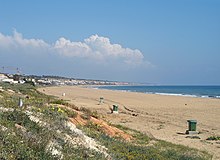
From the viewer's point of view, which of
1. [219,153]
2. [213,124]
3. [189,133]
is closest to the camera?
[219,153]

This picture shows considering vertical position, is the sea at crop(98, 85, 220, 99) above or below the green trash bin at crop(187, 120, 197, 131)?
below

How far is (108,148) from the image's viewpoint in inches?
339

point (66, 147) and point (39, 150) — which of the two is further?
point (66, 147)

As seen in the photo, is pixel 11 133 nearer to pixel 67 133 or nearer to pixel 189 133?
pixel 67 133

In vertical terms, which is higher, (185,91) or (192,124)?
(192,124)

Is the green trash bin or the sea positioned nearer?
the green trash bin

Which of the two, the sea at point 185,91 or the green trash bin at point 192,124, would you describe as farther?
the sea at point 185,91

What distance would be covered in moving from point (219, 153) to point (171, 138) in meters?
3.79

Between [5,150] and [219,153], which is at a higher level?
[5,150]

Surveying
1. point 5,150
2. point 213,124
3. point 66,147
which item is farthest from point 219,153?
point 213,124

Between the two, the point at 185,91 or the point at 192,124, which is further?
the point at 185,91

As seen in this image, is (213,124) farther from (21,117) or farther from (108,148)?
(21,117)

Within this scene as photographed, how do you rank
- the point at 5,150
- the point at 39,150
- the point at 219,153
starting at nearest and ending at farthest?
the point at 5,150
the point at 39,150
the point at 219,153

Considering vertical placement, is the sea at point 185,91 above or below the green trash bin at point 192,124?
below
